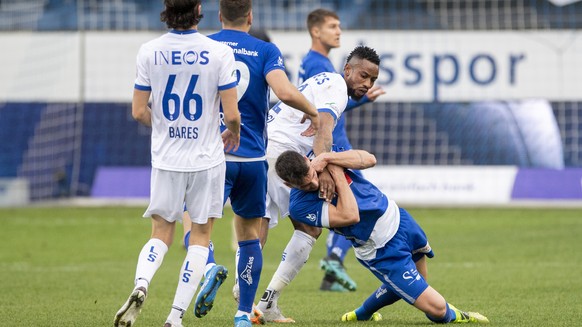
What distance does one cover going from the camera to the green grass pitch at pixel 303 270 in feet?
26.1

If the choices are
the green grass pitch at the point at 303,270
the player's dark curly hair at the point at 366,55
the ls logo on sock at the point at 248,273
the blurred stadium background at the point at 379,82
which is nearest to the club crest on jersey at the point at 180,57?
the ls logo on sock at the point at 248,273


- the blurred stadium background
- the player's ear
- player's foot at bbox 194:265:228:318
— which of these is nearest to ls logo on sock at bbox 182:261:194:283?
player's foot at bbox 194:265:228:318

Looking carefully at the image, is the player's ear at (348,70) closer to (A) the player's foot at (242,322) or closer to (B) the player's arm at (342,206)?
(B) the player's arm at (342,206)

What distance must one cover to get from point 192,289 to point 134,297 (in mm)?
542

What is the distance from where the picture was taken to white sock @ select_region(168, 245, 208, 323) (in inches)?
253

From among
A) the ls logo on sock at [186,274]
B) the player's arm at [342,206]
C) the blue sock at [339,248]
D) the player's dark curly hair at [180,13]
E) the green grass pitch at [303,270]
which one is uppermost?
the player's dark curly hair at [180,13]

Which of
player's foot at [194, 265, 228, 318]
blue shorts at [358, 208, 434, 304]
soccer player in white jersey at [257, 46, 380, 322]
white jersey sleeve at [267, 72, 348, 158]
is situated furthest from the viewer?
white jersey sleeve at [267, 72, 348, 158]

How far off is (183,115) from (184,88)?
0.16 metres

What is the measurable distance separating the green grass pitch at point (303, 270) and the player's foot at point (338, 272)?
0.13m

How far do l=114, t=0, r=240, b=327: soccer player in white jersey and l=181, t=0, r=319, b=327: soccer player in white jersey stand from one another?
18.3 inches

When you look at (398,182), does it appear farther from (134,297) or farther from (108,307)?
(134,297)

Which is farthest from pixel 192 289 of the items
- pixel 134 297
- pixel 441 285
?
pixel 441 285

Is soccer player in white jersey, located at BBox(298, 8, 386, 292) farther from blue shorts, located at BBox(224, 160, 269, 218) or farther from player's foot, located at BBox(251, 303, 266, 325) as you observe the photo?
blue shorts, located at BBox(224, 160, 269, 218)

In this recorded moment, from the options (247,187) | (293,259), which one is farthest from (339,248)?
(247,187)
